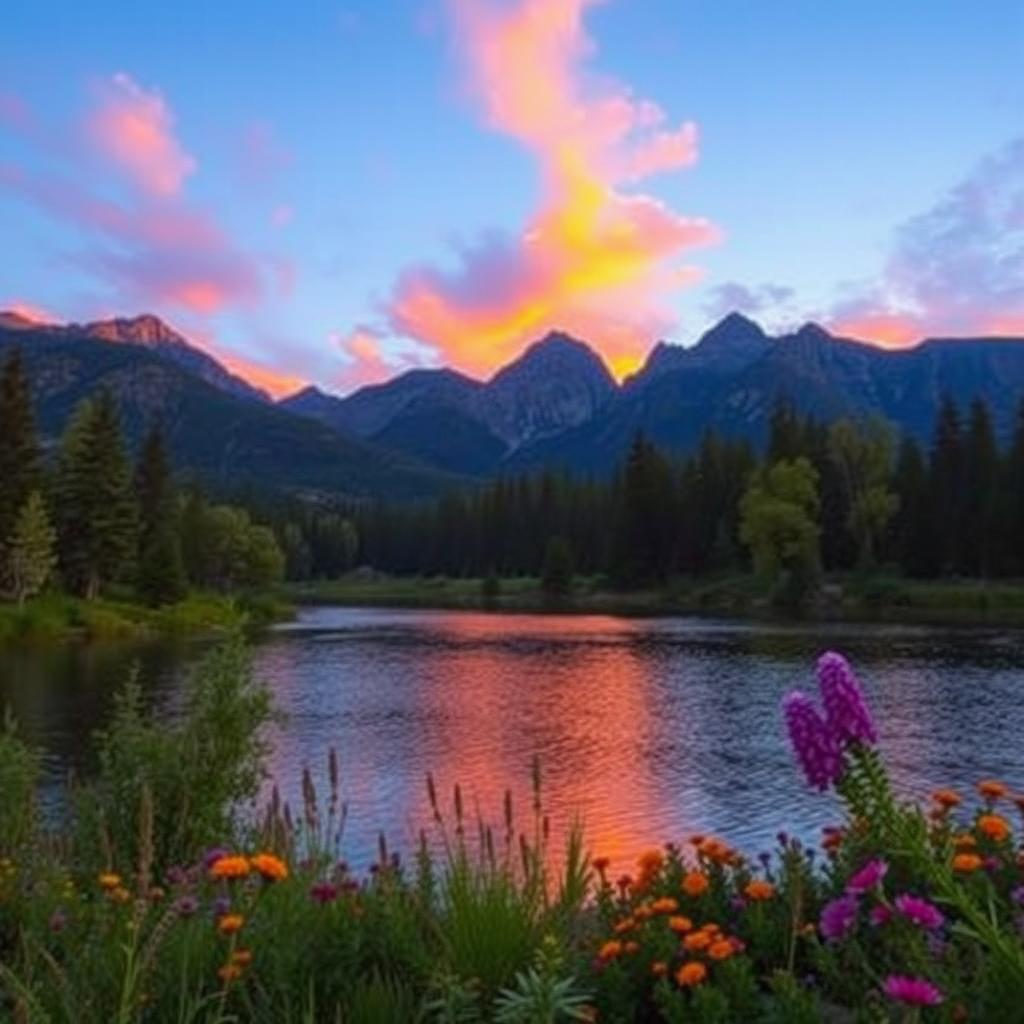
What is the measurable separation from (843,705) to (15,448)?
83.4 m

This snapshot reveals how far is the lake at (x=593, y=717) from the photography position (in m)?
27.7

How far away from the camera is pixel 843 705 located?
4.29 metres

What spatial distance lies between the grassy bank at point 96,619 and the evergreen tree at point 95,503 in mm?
2705

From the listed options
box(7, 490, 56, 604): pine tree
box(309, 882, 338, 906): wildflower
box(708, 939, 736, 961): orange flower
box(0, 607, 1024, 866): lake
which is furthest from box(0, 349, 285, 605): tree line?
box(708, 939, 736, 961): orange flower

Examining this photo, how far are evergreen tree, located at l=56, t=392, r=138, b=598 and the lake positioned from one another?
17.6 meters

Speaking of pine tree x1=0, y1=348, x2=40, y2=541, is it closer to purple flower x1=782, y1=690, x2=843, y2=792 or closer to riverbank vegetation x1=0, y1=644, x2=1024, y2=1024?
riverbank vegetation x1=0, y1=644, x2=1024, y2=1024

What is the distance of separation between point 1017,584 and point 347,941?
10377cm

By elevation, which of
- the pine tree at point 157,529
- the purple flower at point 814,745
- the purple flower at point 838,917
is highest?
the pine tree at point 157,529

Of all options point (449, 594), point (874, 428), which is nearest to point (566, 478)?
point (449, 594)

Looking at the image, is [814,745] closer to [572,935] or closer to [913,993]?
[913,993]

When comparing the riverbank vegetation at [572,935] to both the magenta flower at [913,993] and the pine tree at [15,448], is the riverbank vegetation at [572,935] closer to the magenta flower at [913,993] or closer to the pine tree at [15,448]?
the magenta flower at [913,993]

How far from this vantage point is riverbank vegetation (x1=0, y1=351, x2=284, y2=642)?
249 feet

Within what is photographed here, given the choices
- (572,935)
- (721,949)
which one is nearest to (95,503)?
(572,935)

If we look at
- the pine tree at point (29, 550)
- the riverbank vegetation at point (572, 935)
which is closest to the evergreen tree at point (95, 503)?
the pine tree at point (29, 550)
